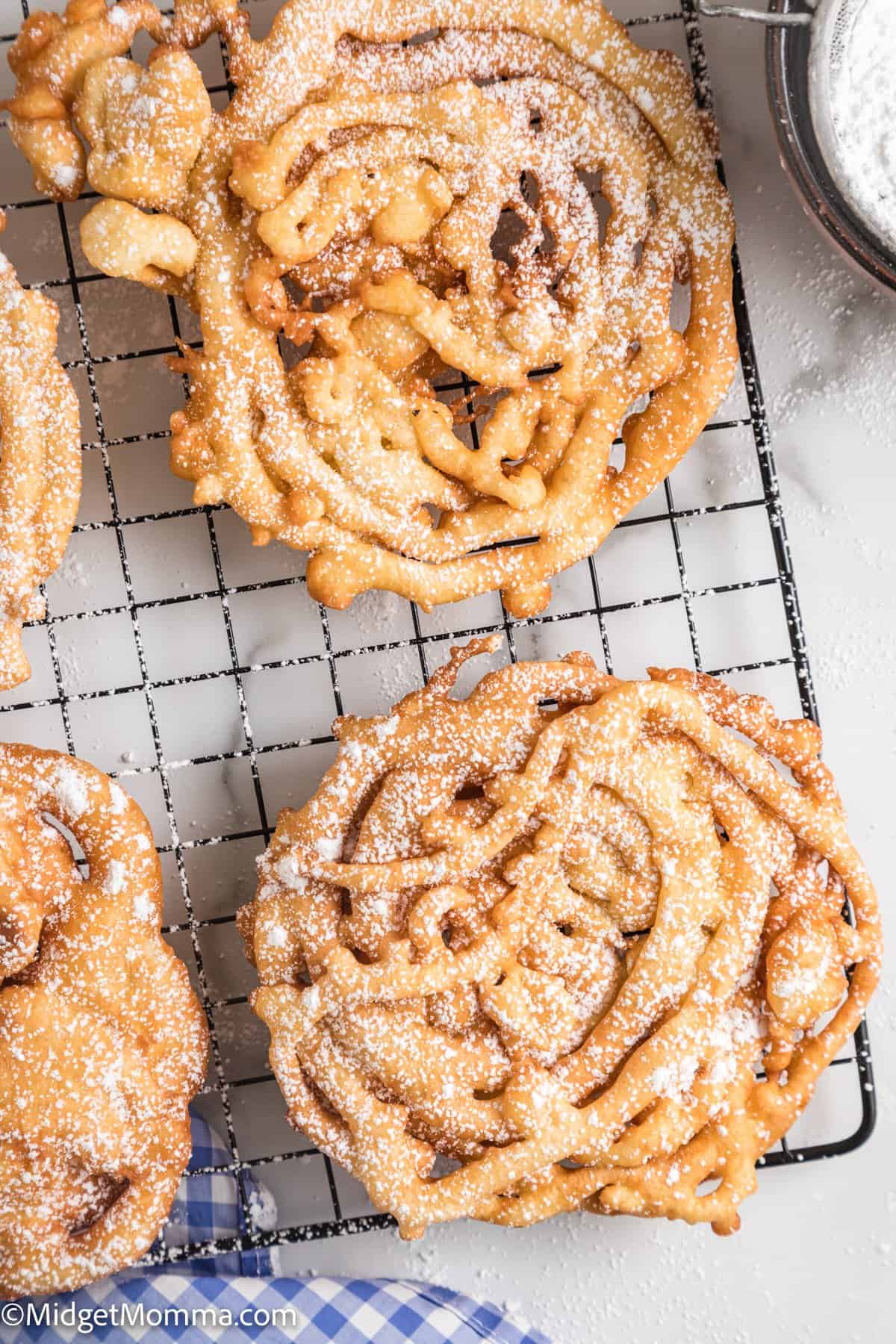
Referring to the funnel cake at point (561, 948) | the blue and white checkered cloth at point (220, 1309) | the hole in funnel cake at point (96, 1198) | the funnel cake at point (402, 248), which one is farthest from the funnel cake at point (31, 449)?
the blue and white checkered cloth at point (220, 1309)

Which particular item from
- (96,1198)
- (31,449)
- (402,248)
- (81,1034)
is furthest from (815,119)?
(96,1198)

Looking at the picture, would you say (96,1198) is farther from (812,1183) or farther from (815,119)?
(815,119)

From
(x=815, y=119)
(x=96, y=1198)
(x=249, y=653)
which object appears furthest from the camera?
(x=249, y=653)

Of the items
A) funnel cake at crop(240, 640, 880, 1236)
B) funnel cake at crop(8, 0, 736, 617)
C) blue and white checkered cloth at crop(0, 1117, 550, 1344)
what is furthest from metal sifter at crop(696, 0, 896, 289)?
blue and white checkered cloth at crop(0, 1117, 550, 1344)

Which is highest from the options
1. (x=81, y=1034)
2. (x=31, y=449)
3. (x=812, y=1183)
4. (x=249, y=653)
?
(x=31, y=449)

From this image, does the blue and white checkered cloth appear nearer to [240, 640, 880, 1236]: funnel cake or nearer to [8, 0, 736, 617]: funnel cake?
[240, 640, 880, 1236]: funnel cake

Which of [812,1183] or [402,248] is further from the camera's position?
[812,1183]

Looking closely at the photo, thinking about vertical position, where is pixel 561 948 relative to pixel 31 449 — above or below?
below
